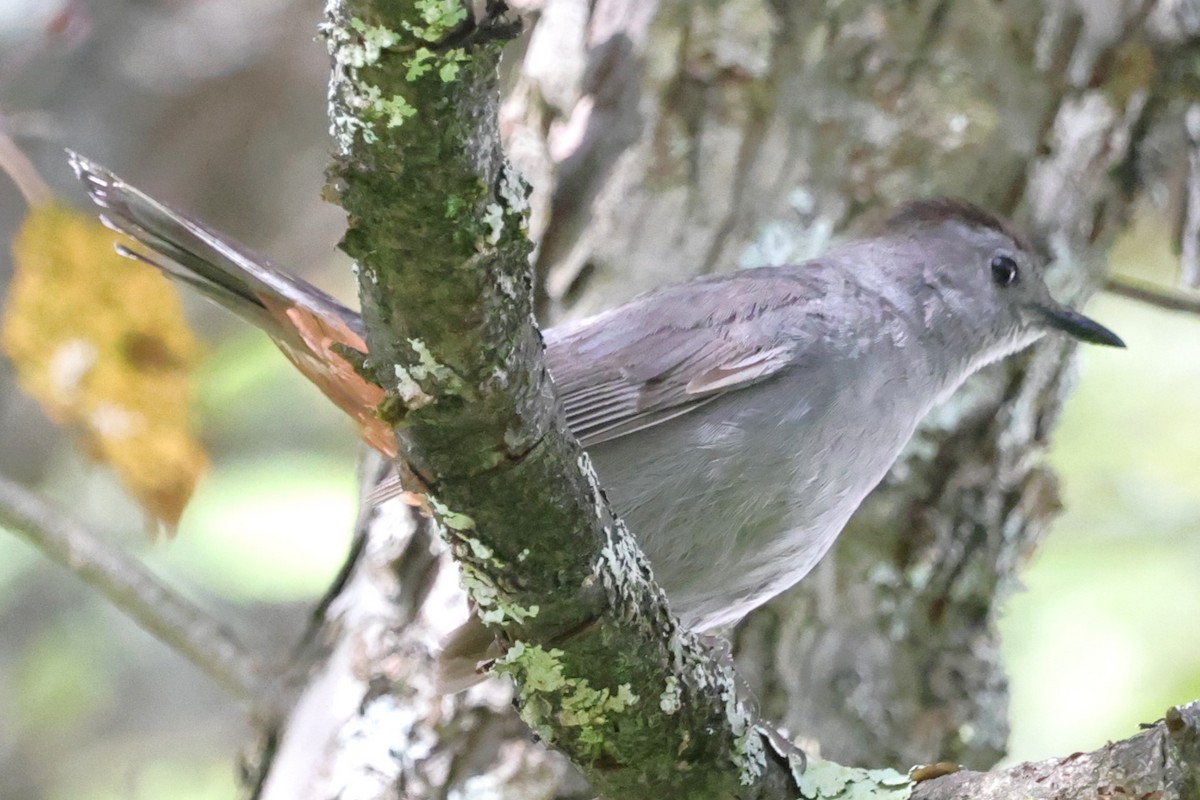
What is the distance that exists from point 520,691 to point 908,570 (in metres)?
1.85

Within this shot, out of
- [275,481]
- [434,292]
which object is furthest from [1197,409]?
[434,292]

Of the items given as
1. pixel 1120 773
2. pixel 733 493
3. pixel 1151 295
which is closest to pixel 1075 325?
pixel 1151 295

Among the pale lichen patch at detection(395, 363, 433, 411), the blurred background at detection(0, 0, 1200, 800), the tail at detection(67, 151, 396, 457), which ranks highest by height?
the pale lichen patch at detection(395, 363, 433, 411)

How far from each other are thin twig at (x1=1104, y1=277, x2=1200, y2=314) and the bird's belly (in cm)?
155

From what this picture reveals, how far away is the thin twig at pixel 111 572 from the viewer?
307cm

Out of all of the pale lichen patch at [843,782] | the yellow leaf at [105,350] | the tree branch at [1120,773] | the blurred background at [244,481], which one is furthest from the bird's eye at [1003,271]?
the yellow leaf at [105,350]

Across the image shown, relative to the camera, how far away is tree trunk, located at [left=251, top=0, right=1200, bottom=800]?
3568 millimetres

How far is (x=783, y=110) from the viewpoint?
369 cm

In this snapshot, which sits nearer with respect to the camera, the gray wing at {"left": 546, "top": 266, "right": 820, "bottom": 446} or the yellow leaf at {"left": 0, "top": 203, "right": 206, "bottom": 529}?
the gray wing at {"left": 546, "top": 266, "right": 820, "bottom": 446}

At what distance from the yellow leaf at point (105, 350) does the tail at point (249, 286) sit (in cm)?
73

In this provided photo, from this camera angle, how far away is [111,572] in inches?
121

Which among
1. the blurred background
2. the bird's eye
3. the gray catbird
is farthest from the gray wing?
the blurred background

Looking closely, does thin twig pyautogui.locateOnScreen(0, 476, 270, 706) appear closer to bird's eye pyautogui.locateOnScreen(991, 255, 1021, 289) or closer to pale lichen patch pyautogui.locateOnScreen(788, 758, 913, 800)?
pale lichen patch pyautogui.locateOnScreen(788, 758, 913, 800)

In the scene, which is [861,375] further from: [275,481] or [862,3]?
[275,481]
